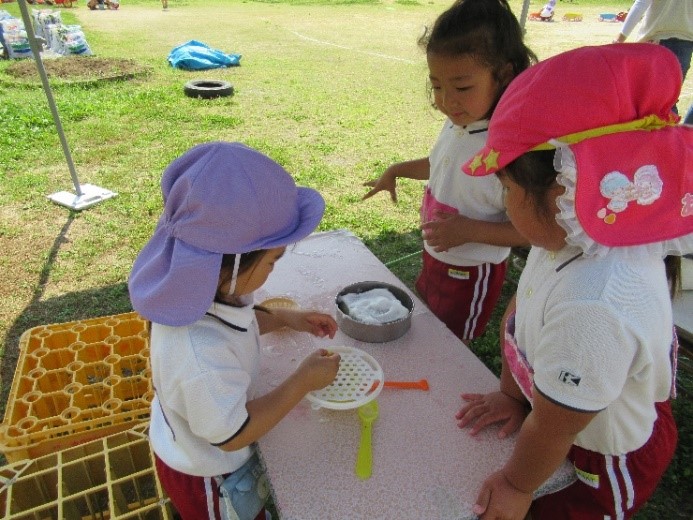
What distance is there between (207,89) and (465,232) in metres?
6.06

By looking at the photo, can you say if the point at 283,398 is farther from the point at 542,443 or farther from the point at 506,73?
the point at 506,73

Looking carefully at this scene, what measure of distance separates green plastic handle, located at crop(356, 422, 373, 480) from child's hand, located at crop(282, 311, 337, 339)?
36cm

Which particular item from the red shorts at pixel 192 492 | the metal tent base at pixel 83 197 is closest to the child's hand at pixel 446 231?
the red shorts at pixel 192 492

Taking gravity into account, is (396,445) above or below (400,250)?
above

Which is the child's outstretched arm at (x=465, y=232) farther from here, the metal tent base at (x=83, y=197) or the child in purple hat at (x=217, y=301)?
the metal tent base at (x=83, y=197)

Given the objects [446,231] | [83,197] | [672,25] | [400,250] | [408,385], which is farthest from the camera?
[672,25]

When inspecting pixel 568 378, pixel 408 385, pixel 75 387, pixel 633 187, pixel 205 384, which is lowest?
pixel 75 387

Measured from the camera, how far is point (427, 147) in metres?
5.72

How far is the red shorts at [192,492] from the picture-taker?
125cm

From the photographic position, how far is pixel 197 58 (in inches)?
330

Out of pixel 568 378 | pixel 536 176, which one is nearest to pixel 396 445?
pixel 568 378

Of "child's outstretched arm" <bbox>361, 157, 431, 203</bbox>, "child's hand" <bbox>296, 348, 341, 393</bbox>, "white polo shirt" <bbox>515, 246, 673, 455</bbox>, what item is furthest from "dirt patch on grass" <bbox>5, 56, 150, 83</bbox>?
"white polo shirt" <bbox>515, 246, 673, 455</bbox>

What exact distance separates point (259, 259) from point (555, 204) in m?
0.61

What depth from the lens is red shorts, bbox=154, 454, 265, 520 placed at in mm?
1251
